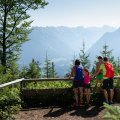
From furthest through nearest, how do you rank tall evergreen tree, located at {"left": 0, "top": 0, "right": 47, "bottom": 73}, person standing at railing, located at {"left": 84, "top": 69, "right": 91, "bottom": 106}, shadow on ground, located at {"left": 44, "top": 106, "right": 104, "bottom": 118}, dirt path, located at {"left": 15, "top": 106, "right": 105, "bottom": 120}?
tall evergreen tree, located at {"left": 0, "top": 0, "right": 47, "bottom": 73}, person standing at railing, located at {"left": 84, "top": 69, "right": 91, "bottom": 106}, shadow on ground, located at {"left": 44, "top": 106, "right": 104, "bottom": 118}, dirt path, located at {"left": 15, "top": 106, "right": 105, "bottom": 120}

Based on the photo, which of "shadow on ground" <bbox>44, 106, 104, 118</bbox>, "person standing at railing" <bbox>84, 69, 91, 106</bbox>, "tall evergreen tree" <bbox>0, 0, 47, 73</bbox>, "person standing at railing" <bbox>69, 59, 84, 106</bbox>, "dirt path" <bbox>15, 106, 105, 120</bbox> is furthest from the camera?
"tall evergreen tree" <bbox>0, 0, 47, 73</bbox>

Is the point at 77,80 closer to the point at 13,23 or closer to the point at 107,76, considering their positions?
the point at 107,76

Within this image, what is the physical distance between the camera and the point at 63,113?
13656 mm

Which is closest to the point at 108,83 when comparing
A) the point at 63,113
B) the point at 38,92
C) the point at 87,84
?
the point at 87,84

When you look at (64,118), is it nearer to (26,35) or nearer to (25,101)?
(25,101)

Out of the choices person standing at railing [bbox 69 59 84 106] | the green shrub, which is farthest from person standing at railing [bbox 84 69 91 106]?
the green shrub

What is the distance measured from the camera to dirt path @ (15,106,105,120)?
506 inches

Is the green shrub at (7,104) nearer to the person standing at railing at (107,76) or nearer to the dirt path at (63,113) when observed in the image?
the dirt path at (63,113)

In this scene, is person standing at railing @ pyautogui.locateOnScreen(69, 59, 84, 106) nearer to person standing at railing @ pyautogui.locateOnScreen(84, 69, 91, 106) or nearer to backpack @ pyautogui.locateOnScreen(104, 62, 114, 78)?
person standing at railing @ pyautogui.locateOnScreen(84, 69, 91, 106)

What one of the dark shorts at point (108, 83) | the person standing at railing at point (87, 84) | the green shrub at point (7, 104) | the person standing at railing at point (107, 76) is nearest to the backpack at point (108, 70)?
the person standing at railing at point (107, 76)

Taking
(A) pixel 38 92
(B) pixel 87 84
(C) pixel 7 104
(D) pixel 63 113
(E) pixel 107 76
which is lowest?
(D) pixel 63 113

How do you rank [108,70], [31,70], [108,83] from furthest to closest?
1. [31,70]
2. [108,83]
3. [108,70]

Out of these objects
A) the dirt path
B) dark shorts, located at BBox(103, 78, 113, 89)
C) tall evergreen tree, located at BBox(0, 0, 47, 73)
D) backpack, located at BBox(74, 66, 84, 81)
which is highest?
tall evergreen tree, located at BBox(0, 0, 47, 73)

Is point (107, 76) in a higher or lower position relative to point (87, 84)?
higher
